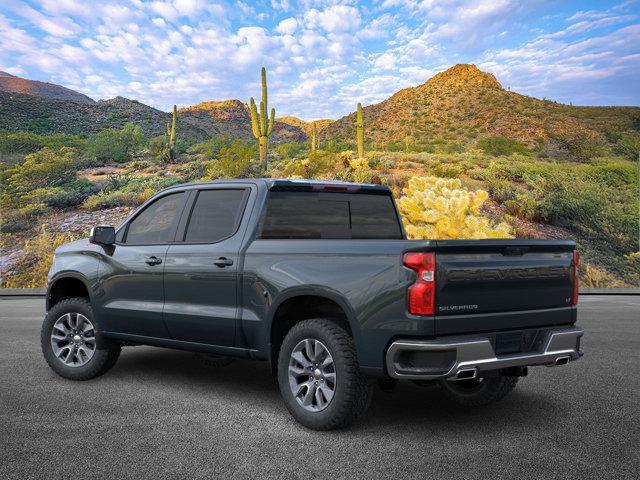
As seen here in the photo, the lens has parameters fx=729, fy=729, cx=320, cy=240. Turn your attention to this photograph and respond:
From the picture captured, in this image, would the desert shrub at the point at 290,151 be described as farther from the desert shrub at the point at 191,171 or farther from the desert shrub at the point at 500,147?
the desert shrub at the point at 500,147

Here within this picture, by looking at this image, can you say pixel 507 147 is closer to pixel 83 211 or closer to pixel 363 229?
pixel 83 211

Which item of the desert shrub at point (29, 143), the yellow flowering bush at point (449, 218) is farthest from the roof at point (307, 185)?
the desert shrub at point (29, 143)

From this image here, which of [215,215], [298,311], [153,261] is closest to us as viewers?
[298,311]

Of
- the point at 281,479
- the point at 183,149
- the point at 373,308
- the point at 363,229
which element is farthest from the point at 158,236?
the point at 183,149

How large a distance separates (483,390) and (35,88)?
5821 inches

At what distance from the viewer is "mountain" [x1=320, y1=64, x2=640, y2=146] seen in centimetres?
5569

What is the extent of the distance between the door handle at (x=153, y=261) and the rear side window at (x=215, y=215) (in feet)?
1.13

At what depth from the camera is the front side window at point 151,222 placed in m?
7.12

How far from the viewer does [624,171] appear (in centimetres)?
3503

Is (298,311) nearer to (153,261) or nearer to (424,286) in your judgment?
(424,286)

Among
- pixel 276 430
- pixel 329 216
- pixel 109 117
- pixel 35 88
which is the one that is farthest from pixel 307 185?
pixel 35 88

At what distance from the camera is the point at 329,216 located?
6656mm

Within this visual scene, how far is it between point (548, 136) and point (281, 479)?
171ft

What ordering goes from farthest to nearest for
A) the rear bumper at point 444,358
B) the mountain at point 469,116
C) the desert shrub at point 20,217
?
1. the mountain at point 469,116
2. the desert shrub at point 20,217
3. the rear bumper at point 444,358
